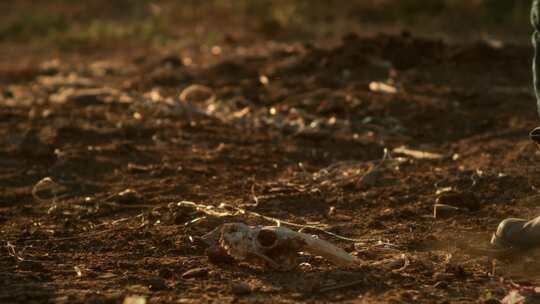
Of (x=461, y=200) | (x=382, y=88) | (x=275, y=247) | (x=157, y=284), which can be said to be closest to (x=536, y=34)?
(x=461, y=200)

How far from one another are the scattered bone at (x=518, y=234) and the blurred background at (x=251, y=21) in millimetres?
4735

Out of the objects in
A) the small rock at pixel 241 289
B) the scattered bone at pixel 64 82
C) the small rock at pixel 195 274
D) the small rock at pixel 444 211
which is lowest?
the scattered bone at pixel 64 82

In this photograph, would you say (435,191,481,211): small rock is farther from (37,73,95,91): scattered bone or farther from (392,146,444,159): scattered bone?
(37,73,95,91): scattered bone

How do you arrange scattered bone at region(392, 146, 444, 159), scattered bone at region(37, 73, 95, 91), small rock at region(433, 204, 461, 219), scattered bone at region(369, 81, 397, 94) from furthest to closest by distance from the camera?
scattered bone at region(37, 73, 95, 91), scattered bone at region(369, 81, 397, 94), scattered bone at region(392, 146, 444, 159), small rock at region(433, 204, 461, 219)

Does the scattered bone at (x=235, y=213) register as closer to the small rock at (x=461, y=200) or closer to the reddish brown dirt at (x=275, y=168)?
the reddish brown dirt at (x=275, y=168)

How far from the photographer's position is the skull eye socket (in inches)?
120

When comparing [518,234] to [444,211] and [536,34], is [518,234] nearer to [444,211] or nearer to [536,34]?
[444,211]

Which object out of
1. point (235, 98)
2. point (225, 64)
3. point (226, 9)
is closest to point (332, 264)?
point (235, 98)

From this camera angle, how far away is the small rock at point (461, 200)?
373cm

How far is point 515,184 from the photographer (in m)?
4.00

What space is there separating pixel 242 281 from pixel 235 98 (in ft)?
11.5

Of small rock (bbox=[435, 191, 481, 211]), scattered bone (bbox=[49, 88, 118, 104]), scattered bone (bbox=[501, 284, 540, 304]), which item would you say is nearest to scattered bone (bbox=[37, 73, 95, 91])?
scattered bone (bbox=[49, 88, 118, 104])

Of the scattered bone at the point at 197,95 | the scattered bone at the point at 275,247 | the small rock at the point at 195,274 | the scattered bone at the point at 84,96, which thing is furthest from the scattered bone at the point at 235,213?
the scattered bone at the point at 84,96

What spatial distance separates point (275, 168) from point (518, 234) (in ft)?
5.68
